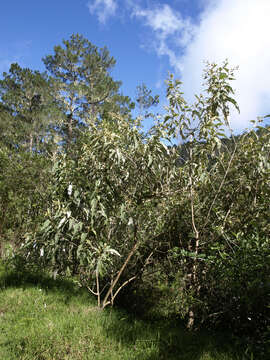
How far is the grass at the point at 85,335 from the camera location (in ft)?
8.65

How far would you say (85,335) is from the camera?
289 centimetres

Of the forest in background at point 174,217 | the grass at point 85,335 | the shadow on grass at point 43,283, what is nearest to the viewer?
the grass at point 85,335

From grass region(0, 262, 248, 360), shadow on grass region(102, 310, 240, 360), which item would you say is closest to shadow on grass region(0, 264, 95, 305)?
grass region(0, 262, 248, 360)

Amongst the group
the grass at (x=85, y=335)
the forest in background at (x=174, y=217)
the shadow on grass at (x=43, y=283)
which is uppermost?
the forest in background at (x=174, y=217)

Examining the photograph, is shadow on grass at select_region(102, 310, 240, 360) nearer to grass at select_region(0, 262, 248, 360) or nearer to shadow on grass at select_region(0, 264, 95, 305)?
grass at select_region(0, 262, 248, 360)

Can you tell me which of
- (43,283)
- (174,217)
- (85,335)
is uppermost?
(174,217)

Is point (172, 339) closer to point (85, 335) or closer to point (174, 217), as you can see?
point (85, 335)

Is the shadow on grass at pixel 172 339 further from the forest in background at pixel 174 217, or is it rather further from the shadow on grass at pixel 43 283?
the shadow on grass at pixel 43 283

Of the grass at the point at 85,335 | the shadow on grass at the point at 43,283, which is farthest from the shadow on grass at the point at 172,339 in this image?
the shadow on grass at the point at 43,283

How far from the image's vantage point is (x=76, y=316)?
10.7 ft

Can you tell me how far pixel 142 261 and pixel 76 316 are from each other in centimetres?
130

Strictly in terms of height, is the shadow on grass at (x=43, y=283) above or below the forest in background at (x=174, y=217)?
below

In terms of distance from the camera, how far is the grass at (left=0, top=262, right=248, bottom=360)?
8.65 ft

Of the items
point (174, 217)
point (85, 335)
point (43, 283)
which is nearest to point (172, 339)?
point (85, 335)
